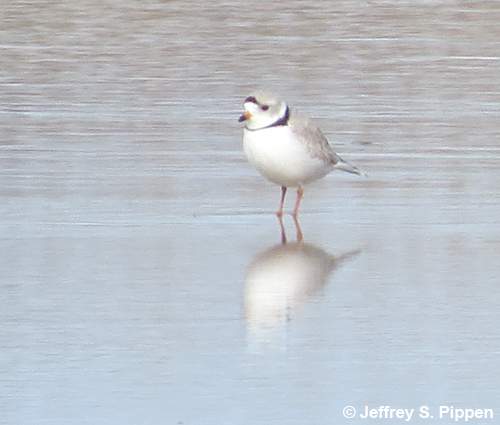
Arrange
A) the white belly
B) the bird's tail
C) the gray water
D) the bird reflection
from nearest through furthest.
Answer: the gray water, the bird reflection, the white belly, the bird's tail

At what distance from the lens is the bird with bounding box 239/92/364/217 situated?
9.61 meters

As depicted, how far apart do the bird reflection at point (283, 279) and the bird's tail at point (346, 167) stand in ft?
3.68

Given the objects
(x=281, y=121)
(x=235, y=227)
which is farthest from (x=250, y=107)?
(x=235, y=227)

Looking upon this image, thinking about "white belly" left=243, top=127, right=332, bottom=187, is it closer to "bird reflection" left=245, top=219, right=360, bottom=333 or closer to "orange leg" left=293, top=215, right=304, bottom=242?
"orange leg" left=293, top=215, right=304, bottom=242

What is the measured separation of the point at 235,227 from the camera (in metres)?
9.18

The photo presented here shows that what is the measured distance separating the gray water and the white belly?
0.75ft

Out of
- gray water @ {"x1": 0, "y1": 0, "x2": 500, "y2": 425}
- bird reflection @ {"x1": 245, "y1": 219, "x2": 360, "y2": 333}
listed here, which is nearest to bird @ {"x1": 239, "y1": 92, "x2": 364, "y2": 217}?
gray water @ {"x1": 0, "y1": 0, "x2": 500, "y2": 425}

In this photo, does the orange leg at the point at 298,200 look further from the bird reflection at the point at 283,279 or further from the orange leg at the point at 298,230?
the bird reflection at the point at 283,279

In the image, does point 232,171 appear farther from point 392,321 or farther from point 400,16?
point 400,16

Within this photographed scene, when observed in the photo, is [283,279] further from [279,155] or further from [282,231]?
[279,155]

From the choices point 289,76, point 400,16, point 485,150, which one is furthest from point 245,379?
point 400,16

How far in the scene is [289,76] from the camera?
1422cm

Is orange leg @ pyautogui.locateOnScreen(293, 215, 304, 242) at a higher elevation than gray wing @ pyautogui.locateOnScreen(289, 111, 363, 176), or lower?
lower

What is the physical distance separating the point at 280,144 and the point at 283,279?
5.83 feet
